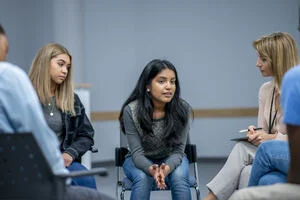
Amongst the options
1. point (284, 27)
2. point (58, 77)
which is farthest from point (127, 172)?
point (284, 27)

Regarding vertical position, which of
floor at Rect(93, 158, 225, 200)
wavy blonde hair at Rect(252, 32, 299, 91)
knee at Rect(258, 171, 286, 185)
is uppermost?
wavy blonde hair at Rect(252, 32, 299, 91)

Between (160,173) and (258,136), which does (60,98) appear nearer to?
(160,173)

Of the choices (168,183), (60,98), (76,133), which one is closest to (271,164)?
(168,183)

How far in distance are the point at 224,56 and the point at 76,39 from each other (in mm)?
2180

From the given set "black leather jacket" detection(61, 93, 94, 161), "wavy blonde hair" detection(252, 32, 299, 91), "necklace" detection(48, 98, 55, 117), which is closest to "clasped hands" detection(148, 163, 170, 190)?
"black leather jacket" detection(61, 93, 94, 161)

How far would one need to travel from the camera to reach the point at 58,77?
3.74 metres

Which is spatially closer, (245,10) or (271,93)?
(271,93)

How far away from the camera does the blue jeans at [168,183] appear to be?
11.6ft

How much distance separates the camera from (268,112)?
3.89m

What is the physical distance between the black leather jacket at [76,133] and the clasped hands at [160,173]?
0.51 m

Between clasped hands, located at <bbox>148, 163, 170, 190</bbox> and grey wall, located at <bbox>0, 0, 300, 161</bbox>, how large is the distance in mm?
4153

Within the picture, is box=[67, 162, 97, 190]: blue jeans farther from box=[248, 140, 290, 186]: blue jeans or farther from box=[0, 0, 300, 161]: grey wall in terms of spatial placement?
box=[0, 0, 300, 161]: grey wall

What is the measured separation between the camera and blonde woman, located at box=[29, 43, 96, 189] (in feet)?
12.2

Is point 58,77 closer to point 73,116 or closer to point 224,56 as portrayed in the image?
point 73,116
